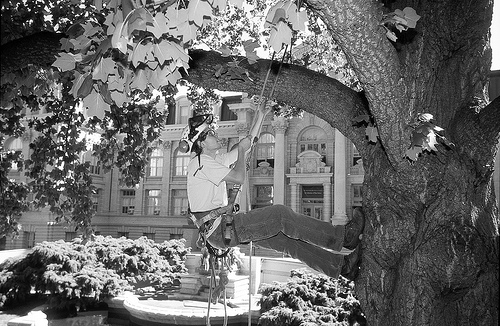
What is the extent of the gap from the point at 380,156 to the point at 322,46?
775 centimetres

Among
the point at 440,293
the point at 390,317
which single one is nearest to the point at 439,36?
the point at 440,293

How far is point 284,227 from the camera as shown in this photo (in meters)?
4.78

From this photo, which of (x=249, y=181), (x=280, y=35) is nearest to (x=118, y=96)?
(x=280, y=35)

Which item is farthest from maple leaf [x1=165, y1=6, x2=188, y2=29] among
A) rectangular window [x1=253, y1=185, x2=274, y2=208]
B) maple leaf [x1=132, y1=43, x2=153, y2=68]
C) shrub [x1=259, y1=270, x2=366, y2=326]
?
rectangular window [x1=253, y1=185, x2=274, y2=208]

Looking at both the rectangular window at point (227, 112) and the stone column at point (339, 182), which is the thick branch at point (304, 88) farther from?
the rectangular window at point (227, 112)

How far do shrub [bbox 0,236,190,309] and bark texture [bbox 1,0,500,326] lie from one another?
12.7 meters

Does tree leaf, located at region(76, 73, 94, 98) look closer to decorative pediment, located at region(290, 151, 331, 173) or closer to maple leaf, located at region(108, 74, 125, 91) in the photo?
maple leaf, located at region(108, 74, 125, 91)

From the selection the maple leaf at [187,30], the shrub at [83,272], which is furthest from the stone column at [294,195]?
the maple leaf at [187,30]

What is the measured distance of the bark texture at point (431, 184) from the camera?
12.9ft

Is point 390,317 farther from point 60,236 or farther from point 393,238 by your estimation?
point 60,236

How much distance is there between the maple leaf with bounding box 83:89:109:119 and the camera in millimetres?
3105

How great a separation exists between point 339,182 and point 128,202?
21868mm

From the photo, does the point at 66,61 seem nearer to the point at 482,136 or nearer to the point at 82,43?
the point at 82,43

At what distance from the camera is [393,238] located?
4.11 metres
